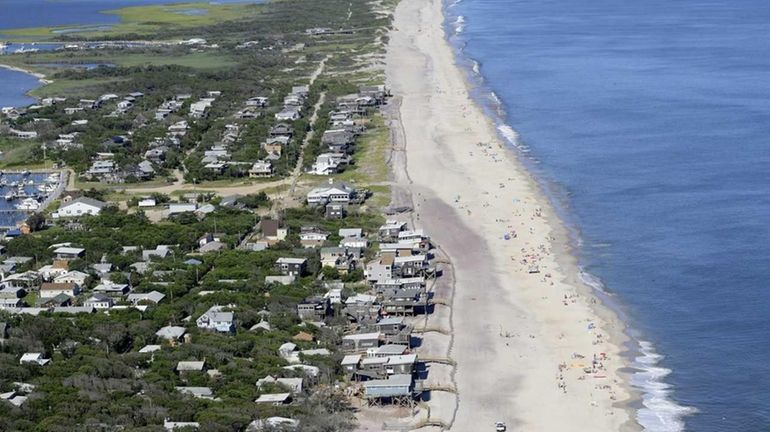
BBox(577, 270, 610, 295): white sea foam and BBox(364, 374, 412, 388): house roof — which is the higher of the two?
BBox(364, 374, 412, 388): house roof

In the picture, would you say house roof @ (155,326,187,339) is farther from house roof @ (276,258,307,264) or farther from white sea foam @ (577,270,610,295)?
white sea foam @ (577,270,610,295)

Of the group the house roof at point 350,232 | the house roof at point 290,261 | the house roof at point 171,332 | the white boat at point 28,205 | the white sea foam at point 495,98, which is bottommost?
the white sea foam at point 495,98

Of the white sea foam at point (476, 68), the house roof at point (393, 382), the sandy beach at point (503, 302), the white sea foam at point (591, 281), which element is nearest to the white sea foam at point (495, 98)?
the sandy beach at point (503, 302)

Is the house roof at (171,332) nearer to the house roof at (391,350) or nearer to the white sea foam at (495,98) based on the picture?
the house roof at (391,350)

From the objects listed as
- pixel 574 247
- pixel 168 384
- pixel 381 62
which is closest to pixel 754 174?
pixel 574 247

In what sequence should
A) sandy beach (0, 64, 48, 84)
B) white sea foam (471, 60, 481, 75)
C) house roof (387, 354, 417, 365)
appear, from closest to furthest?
house roof (387, 354, 417, 365) < white sea foam (471, 60, 481, 75) < sandy beach (0, 64, 48, 84)

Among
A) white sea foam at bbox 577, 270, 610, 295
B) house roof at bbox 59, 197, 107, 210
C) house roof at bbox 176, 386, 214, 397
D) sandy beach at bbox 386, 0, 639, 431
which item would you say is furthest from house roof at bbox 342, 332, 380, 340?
house roof at bbox 59, 197, 107, 210

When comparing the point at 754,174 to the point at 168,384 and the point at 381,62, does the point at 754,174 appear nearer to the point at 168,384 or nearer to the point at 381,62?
the point at 168,384

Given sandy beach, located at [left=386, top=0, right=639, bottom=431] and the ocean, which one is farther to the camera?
the ocean
